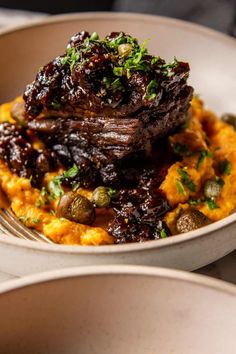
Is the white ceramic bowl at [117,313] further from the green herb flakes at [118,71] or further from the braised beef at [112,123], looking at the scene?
the green herb flakes at [118,71]

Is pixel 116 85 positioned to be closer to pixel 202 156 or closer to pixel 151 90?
pixel 151 90

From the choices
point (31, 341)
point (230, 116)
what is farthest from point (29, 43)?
point (31, 341)

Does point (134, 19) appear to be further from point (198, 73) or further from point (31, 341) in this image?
point (31, 341)

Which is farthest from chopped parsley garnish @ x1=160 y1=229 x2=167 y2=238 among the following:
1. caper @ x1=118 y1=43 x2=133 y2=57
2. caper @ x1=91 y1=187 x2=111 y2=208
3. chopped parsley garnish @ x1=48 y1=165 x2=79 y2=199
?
caper @ x1=118 y1=43 x2=133 y2=57

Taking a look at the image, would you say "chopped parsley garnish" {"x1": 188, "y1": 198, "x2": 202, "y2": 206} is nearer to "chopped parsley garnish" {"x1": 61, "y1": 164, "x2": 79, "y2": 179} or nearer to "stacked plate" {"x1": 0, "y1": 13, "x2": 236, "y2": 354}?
"stacked plate" {"x1": 0, "y1": 13, "x2": 236, "y2": 354}

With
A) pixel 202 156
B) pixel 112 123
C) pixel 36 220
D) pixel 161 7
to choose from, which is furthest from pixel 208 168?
pixel 161 7

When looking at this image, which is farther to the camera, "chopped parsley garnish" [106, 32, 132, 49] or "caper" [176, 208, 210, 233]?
"chopped parsley garnish" [106, 32, 132, 49]
